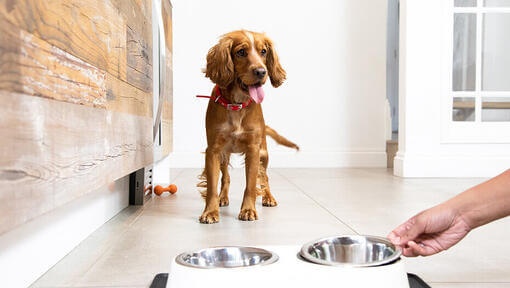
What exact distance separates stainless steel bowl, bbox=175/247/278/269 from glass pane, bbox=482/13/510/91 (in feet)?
9.01

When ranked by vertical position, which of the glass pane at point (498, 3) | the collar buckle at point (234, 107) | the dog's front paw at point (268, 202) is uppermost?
the glass pane at point (498, 3)

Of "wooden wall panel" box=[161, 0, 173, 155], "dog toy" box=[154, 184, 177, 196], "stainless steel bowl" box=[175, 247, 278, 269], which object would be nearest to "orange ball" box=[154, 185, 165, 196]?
"dog toy" box=[154, 184, 177, 196]

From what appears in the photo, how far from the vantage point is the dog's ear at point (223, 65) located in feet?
5.51

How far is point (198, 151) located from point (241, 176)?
0.77 meters

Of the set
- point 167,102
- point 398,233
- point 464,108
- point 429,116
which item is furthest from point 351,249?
point 464,108

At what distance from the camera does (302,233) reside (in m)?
1.46

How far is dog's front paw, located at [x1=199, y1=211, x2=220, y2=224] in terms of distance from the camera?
1.62 meters

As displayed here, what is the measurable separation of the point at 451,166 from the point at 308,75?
1.36 m

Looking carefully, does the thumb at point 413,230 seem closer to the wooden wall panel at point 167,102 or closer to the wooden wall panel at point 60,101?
the wooden wall panel at point 60,101

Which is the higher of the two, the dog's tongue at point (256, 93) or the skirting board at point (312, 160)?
the dog's tongue at point (256, 93)

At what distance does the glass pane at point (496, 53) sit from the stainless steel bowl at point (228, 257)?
2746mm

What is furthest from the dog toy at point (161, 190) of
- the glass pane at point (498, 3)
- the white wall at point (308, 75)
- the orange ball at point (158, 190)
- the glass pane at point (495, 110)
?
the glass pane at point (498, 3)

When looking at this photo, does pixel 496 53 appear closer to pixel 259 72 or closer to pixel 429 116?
pixel 429 116

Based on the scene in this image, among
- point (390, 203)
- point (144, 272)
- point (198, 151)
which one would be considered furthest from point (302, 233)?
point (198, 151)
